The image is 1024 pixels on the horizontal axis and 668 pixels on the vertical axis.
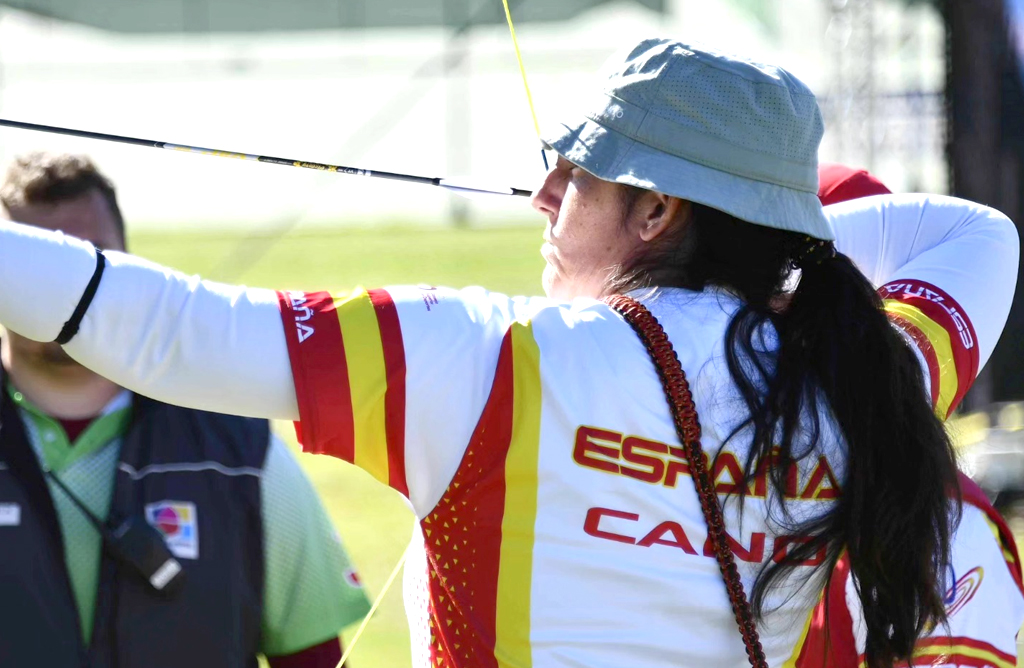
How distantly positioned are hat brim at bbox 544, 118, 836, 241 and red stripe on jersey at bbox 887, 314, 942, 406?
0.21 metres

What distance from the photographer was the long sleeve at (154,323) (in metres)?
1.11

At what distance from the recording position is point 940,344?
1.56m

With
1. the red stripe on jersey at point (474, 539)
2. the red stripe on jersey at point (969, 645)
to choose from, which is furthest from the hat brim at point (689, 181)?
the red stripe on jersey at point (969, 645)

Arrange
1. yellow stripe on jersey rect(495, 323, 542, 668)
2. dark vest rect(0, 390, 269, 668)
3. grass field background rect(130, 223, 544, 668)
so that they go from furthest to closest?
1. grass field background rect(130, 223, 544, 668)
2. dark vest rect(0, 390, 269, 668)
3. yellow stripe on jersey rect(495, 323, 542, 668)

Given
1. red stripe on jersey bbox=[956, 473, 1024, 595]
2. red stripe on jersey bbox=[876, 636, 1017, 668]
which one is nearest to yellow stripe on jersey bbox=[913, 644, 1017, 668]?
red stripe on jersey bbox=[876, 636, 1017, 668]

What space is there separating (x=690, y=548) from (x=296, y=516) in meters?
0.83

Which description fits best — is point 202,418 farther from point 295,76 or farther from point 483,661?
point 295,76

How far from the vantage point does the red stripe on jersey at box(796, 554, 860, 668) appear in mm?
1547

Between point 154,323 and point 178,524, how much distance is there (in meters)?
0.81

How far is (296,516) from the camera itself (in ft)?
6.45

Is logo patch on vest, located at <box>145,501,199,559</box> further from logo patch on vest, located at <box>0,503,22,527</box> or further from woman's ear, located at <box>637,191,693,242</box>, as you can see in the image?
woman's ear, located at <box>637,191,693,242</box>

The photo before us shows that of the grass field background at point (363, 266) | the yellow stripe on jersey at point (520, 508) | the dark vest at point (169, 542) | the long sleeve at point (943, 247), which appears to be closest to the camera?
the yellow stripe on jersey at point (520, 508)

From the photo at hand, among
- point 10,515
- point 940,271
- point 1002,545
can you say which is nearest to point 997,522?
point 1002,545

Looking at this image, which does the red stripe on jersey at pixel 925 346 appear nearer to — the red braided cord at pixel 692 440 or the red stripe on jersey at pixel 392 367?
the red braided cord at pixel 692 440
